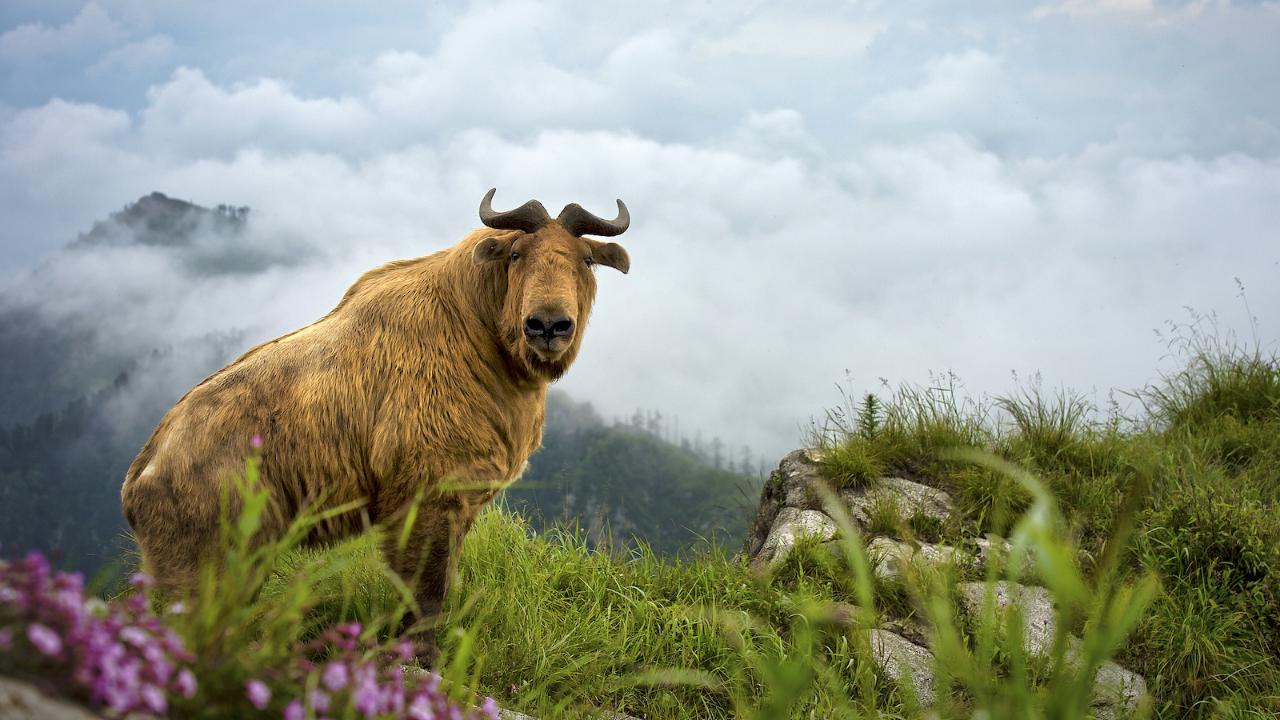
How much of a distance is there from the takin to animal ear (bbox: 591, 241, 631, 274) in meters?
0.12

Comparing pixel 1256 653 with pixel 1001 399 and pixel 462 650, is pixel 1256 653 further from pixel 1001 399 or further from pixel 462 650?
pixel 462 650

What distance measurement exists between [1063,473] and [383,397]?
591 cm

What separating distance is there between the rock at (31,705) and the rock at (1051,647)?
489 cm

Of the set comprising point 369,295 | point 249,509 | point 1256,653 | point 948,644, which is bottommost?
point 1256,653

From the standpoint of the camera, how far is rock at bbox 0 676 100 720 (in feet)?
5.59

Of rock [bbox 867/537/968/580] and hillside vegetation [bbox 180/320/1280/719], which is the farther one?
rock [bbox 867/537/968/580]

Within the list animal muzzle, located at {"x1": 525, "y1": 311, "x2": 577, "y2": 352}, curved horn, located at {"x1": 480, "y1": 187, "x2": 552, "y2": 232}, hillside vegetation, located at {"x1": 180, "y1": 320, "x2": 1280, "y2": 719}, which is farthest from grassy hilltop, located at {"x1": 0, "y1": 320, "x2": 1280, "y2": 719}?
curved horn, located at {"x1": 480, "y1": 187, "x2": 552, "y2": 232}

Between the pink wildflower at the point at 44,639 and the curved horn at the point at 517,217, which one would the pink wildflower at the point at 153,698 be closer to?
the pink wildflower at the point at 44,639

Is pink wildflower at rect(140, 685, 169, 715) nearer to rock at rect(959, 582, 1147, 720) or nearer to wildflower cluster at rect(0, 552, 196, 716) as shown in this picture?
wildflower cluster at rect(0, 552, 196, 716)

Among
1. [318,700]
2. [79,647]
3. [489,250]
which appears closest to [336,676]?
[318,700]

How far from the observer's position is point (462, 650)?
2.28 meters

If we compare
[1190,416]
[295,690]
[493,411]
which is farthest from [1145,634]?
[295,690]

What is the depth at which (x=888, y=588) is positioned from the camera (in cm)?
647

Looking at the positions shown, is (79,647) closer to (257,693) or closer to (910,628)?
(257,693)
